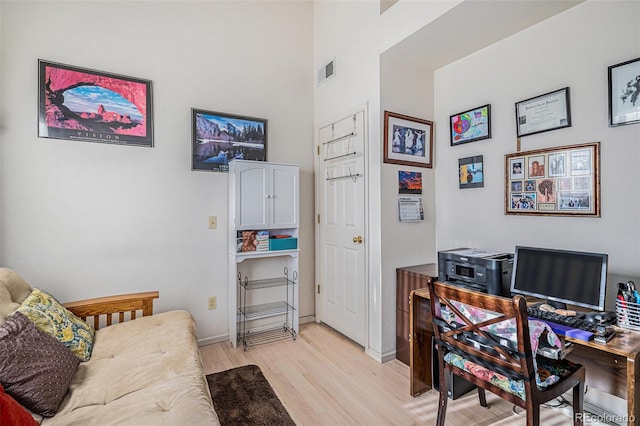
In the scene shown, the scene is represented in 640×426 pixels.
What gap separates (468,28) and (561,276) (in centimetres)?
175

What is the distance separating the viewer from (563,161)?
79.4 inches

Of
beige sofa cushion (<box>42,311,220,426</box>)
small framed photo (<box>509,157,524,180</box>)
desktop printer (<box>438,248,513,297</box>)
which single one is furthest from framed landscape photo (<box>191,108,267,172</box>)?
small framed photo (<box>509,157,524,180</box>)

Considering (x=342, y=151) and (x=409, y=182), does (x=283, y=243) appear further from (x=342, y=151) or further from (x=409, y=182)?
(x=409, y=182)

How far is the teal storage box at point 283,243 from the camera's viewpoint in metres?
2.89

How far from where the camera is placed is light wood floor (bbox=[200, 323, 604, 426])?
72.2 inches

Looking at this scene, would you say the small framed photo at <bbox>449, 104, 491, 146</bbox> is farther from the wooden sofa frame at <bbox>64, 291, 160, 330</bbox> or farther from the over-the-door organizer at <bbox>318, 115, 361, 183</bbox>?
the wooden sofa frame at <bbox>64, 291, 160, 330</bbox>

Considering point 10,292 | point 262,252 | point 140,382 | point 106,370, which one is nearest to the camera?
point 140,382

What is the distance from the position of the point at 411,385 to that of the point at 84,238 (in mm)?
2594

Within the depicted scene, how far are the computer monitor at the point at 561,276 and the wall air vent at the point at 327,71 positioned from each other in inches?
90.1

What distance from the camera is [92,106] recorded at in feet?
7.75

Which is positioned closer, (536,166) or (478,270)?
(478,270)

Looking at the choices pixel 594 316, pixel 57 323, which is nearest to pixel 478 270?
pixel 594 316

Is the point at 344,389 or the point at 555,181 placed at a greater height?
the point at 555,181

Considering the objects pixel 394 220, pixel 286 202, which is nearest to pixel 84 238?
pixel 286 202
